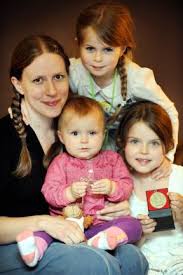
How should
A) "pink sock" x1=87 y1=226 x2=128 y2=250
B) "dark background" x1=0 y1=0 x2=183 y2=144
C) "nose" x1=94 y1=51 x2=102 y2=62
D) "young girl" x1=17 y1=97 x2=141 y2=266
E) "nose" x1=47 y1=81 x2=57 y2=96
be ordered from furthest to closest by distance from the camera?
"dark background" x1=0 y1=0 x2=183 y2=144, "nose" x1=94 y1=51 x2=102 y2=62, "nose" x1=47 y1=81 x2=57 y2=96, "young girl" x1=17 y1=97 x2=141 y2=266, "pink sock" x1=87 y1=226 x2=128 y2=250

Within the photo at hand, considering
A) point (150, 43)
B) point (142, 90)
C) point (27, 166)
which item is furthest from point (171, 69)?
point (27, 166)

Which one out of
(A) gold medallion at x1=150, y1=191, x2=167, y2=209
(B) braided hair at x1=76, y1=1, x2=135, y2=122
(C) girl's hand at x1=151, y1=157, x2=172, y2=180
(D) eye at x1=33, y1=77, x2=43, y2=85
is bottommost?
(A) gold medallion at x1=150, y1=191, x2=167, y2=209

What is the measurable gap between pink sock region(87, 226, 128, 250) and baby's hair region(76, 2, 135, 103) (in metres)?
0.63

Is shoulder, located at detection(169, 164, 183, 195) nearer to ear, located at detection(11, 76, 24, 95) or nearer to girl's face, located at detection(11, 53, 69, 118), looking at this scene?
girl's face, located at detection(11, 53, 69, 118)

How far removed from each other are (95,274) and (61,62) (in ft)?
2.65

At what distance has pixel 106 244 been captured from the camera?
65.7 inches

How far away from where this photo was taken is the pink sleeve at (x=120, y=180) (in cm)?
184

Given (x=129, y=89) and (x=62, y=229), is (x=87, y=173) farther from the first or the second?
(x=129, y=89)

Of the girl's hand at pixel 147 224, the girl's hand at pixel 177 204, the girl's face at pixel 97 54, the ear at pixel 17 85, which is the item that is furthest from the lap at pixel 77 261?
the girl's face at pixel 97 54

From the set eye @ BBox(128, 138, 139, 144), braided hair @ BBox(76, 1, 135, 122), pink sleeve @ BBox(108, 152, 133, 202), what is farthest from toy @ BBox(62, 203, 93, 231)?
braided hair @ BBox(76, 1, 135, 122)

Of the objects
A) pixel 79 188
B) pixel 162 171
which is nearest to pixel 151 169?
pixel 162 171

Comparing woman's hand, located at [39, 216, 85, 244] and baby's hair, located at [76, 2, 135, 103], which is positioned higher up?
baby's hair, located at [76, 2, 135, 103]

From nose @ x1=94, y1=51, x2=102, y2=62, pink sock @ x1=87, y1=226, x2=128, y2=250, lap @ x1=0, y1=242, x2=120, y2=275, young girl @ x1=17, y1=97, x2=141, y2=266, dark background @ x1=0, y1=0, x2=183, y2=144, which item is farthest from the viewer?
dark background @ x1=0, y1=0, x2=183, y2=144

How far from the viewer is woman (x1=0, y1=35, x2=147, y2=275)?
5.63 feet
